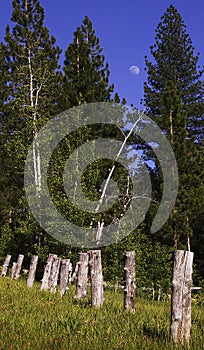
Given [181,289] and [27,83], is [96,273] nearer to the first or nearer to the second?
[181,289]

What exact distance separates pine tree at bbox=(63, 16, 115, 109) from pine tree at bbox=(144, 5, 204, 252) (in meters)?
3.45

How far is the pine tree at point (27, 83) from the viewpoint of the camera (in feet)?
77.0

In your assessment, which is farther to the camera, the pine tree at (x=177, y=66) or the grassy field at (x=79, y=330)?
the pine tree at (x=177, y=66)

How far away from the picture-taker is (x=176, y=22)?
3250 cm

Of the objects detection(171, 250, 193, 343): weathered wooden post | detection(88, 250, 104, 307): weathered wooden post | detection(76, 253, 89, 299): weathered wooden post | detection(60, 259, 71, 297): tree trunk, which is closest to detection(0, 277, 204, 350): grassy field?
detection(171, 250, 193, 343): weathered wooden post

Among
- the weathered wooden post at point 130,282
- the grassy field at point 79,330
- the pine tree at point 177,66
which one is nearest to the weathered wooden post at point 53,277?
the grassy field at point 79,330

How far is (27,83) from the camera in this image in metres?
26.3

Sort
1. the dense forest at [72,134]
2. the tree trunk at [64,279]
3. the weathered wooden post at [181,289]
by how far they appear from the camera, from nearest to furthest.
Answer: the weathered wooden post at [181,289] < the tree trunk at [64,279] < the dense forest at [72,134]

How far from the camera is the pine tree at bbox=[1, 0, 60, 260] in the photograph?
77.0ft

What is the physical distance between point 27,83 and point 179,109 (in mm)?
9419

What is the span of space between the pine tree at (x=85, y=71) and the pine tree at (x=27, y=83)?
106cm

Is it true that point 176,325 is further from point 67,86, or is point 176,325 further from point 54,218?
point 67,86

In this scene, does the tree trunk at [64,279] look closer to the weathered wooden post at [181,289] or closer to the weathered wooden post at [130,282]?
the weathered wooden post at [130,282]

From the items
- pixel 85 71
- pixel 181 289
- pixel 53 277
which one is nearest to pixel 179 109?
pixel 85 71
